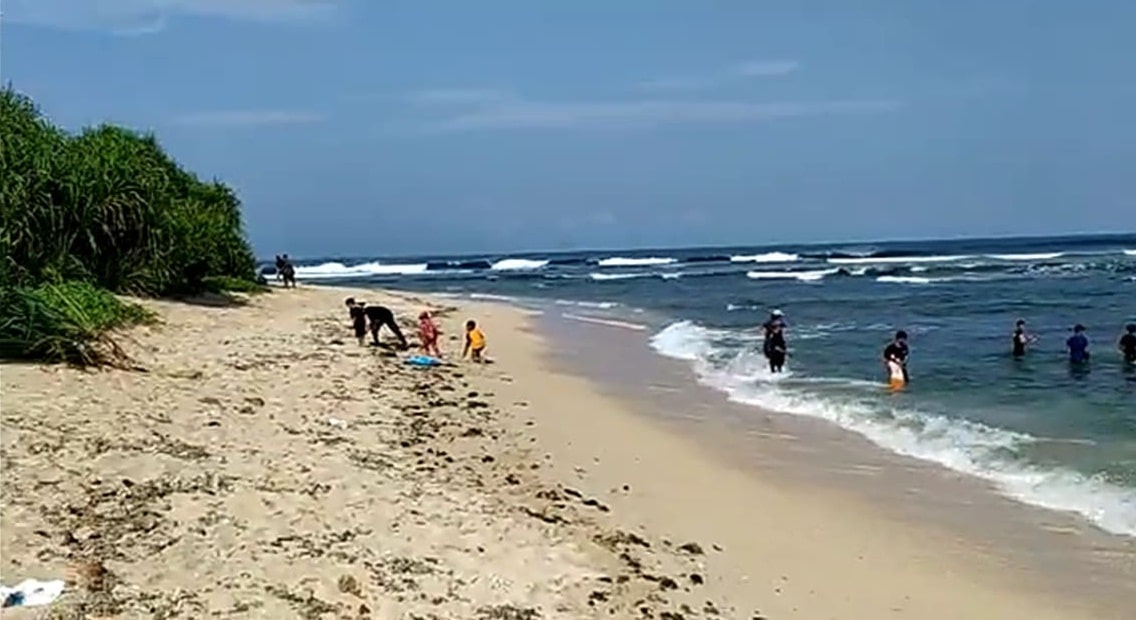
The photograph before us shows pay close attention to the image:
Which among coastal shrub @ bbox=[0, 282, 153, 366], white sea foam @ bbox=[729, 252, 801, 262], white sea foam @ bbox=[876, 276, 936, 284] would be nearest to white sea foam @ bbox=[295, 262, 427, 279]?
white sea foam @ bbox=[729, 252, 801, 262]

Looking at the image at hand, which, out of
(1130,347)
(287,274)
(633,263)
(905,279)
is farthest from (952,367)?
(633,263)

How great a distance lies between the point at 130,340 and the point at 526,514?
10123 millimetres

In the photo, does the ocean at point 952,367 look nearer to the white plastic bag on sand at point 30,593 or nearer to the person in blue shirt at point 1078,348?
the person in blue shirt at point 1078,348

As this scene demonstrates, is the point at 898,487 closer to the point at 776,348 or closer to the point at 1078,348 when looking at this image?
the point at 776,348

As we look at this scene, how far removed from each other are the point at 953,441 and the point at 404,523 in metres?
7.61

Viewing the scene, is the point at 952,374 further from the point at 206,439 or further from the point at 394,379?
the point at 206,439

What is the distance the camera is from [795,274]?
221 feet

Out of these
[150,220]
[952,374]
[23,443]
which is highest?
[150,220]

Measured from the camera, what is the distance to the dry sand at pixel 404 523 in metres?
6.60

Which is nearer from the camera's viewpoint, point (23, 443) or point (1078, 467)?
point (23, 443)

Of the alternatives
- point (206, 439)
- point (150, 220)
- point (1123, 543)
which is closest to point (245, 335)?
point (150, 220)

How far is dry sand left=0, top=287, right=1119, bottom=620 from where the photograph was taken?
260 inches

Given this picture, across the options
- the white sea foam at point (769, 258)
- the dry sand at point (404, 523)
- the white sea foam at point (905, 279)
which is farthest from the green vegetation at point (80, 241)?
the white sea foam at point (769, 258)

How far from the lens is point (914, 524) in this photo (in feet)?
31.6
